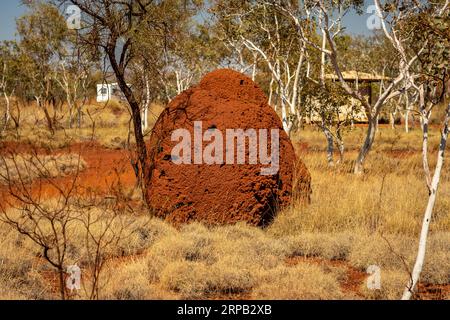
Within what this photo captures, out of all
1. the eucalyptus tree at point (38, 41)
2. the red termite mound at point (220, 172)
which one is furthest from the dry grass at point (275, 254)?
the eucalyptus tree at point (38, 41)

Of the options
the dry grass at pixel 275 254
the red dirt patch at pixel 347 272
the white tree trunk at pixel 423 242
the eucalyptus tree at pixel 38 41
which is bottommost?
the red dirt patch at pixel 347 272

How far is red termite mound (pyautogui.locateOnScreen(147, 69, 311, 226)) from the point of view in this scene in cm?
682

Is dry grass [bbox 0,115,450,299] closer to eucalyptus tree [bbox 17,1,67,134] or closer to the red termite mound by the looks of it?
the red termite mound

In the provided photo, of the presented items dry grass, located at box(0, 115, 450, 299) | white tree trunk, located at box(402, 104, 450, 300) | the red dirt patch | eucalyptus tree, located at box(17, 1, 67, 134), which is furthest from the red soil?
eucalyptus tree, located at box(17, 1, 67, 134)

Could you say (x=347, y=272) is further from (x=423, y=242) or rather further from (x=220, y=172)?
(x=220, y=172)

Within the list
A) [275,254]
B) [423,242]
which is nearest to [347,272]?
[275,254]

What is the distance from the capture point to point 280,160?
23.8 feet

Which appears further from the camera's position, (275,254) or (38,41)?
(38,41)

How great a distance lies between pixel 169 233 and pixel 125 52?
3.96m

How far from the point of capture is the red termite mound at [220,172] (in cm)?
Answer: 682

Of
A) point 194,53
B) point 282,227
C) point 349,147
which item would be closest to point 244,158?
point 282,227

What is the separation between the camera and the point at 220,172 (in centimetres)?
682

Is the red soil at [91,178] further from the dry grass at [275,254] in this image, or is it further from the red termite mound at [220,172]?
the dry grass at [275,254]

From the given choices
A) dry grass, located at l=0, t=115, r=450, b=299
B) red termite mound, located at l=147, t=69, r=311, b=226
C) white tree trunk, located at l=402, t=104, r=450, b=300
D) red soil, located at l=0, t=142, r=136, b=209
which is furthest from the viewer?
red soil, located at l=0, t=142, r=136, b=209
